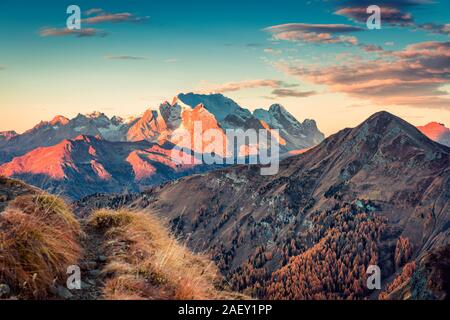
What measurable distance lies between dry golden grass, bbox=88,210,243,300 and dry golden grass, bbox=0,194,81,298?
1394mm

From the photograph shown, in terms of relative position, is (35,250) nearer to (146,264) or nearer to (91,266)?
(91,266)

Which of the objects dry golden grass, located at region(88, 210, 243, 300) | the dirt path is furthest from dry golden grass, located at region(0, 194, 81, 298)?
dry golden grass, located at region(88, 210, 243, 300)

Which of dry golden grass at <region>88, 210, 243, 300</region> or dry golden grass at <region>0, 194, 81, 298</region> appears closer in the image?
dry golden grass at <region>0, 194, 81, 298</region>

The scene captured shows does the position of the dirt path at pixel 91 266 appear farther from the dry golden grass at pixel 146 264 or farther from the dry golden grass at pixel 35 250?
the dry golden grass at pixel 35 250

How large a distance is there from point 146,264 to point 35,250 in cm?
326

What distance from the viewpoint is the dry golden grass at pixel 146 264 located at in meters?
12.0

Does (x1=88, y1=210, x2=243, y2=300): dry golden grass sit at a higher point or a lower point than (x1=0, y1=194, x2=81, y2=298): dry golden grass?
lower

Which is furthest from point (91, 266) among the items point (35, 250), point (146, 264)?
point (35, 250)

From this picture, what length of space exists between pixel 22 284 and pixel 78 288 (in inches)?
57.5

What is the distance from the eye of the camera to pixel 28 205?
51.4 ft

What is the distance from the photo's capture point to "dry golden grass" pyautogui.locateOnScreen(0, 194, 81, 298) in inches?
452

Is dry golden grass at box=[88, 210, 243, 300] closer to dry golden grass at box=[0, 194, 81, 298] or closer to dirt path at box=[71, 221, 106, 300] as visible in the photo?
dirt path at box=[71, 221, 106, 300]
